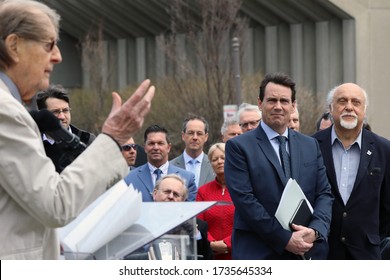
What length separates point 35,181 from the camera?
3.49 metres

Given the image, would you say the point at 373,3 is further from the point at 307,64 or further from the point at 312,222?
the point at 312,222

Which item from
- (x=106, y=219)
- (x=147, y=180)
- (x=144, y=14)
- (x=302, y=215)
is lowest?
(x=302, y=215)

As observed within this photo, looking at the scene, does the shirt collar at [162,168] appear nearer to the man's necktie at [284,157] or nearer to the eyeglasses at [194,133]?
the eyeglasses at [194,133]

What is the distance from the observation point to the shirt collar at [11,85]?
12.2ft

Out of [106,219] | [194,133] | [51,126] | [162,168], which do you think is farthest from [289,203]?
[194,133]

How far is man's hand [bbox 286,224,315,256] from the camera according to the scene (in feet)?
22.4

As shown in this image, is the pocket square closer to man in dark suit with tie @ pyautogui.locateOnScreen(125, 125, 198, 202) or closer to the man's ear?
man in dark suit with tie @ pyautogui.locateOnScreen(125, 125, 198, 202)

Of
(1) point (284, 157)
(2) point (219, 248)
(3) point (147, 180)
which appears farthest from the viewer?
(3) point (147, 180)

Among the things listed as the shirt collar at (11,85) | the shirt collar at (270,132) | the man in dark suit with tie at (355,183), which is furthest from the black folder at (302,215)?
the shirt collar at (11,85)

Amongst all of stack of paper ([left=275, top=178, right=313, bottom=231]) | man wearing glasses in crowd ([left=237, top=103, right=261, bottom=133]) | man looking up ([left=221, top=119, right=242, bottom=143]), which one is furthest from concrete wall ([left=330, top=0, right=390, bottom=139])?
stack of paper ([left=275, top=178, right=313, bottom=231])

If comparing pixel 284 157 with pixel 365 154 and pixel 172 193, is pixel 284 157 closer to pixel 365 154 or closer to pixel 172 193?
pixel 365 154

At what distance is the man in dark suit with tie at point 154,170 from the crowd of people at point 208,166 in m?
0.01

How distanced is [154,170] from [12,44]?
648cm
